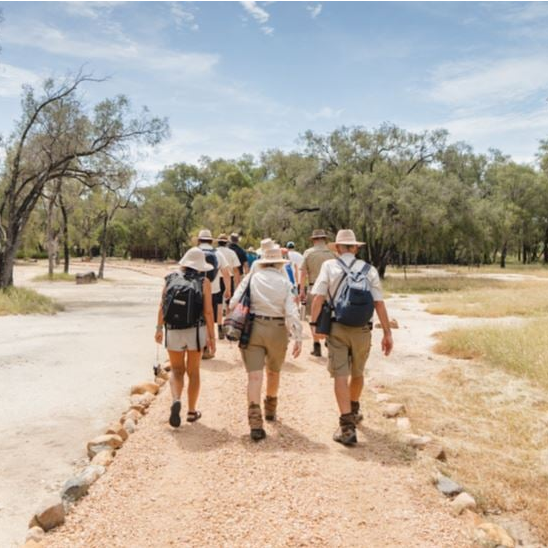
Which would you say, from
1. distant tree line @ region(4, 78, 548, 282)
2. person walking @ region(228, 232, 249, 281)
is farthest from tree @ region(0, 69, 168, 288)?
person walking @ region(228, 232, 249, 281)

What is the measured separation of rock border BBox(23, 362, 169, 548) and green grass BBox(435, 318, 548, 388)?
18.1 ft

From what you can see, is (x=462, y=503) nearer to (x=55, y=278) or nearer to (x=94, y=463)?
(x=94, y=463)

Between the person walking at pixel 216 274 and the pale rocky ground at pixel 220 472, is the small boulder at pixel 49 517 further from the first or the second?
the person walking at pixel 216 274

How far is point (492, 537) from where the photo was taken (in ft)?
11.8

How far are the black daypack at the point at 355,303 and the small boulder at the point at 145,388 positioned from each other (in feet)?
10.3

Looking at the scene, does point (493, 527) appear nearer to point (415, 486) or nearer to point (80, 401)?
point (415, 486)

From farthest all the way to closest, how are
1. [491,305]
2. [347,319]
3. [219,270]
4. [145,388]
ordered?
[491,305] → [219,270] → [145,388] → [347,319]

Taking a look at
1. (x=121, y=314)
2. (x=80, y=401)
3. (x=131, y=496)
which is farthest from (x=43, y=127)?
(x=131, y=496)

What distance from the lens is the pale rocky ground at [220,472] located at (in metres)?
3.59

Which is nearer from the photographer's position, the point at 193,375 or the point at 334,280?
the point at 334,280

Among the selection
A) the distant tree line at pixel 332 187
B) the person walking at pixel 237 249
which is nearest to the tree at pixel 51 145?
the distant tree line at pixel 332 187

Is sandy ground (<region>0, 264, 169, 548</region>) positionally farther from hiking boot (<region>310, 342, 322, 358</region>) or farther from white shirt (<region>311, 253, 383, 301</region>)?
white shirt (<region>311, 253, 383, 301</region>)

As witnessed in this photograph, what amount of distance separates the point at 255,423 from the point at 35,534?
6.77 ft

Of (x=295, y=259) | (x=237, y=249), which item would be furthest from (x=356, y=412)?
(x=237, y=249)
